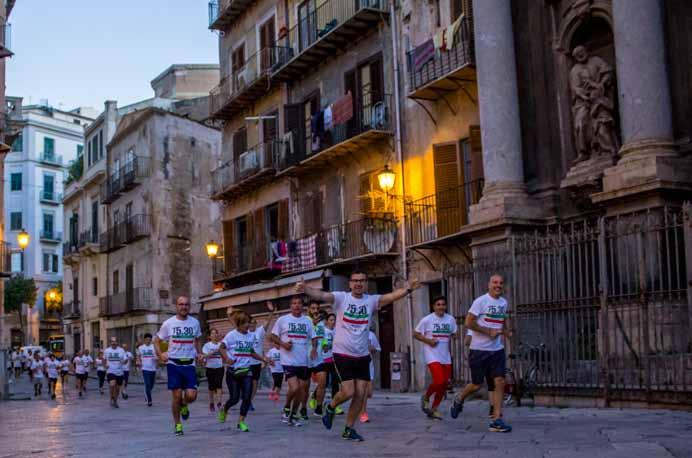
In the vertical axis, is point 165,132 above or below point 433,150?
above

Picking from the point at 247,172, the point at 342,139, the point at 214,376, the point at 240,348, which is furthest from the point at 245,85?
the point at 240,348

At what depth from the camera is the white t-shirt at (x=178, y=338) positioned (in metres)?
13.9

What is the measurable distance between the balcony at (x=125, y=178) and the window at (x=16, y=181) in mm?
29685

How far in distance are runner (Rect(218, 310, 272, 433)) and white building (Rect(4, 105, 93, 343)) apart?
6561cm

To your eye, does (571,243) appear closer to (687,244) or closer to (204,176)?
(687,244)

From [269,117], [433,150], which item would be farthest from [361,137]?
[269,117]

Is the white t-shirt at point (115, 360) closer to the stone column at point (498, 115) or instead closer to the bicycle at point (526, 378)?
the stone column at point (498, 115)

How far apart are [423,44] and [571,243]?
10.3 meters

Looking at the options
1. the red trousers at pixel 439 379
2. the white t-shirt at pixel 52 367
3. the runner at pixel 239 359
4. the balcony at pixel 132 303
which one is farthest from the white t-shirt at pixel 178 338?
the balcony at pixel 132 303

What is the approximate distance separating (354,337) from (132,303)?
3656cm

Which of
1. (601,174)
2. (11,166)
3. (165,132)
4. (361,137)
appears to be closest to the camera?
(601,174)

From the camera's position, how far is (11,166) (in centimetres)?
7900

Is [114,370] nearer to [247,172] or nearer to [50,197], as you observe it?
[247,172]

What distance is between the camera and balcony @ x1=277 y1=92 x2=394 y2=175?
89.3ft
